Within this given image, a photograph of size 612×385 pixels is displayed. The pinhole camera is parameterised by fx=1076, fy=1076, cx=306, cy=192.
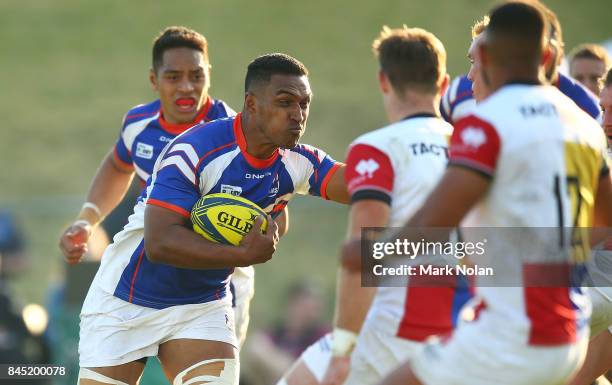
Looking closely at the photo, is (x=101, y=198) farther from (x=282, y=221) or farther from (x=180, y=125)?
(x=282, y=221)

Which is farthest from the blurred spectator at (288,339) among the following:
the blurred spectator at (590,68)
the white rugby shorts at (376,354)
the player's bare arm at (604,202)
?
the player's bare arm at (604,202)

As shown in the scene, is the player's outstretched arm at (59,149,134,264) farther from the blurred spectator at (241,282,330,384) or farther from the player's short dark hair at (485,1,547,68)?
the blurred spectator at (241,282,330,384)

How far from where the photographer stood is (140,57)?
19141 mm

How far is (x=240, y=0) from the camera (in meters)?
19.7

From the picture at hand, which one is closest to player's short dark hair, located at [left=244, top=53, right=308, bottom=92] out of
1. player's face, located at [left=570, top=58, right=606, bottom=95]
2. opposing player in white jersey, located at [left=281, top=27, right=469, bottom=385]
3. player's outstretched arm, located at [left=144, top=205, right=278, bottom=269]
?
player's outstretched arm, located at [left=144, top=205, right=278, bottom=269]

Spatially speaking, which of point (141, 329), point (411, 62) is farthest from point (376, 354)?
point (141, 329)

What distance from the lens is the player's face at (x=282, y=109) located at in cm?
555

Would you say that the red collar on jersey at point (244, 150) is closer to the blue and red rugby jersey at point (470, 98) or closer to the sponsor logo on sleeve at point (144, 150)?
the blue and red rugby jersey at point (470, 98)

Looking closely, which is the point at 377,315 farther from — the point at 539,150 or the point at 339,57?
the point at 339,57

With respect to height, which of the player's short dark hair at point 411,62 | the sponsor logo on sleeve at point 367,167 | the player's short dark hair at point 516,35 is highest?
the player's short dark hair at point 411,62

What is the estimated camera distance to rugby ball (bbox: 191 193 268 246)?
5.39 m

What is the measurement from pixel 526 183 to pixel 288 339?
22.9 ft

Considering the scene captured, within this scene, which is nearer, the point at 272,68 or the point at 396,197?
the point at 396,197

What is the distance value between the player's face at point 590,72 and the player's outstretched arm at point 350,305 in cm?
478
